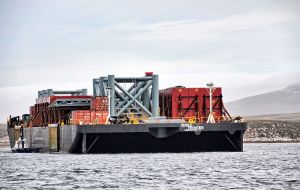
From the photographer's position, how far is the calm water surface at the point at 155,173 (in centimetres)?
6994

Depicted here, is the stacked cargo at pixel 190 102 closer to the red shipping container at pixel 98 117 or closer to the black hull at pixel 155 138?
the black hull at pixel 155 138

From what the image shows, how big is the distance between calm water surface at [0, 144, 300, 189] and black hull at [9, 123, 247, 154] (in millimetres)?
3905

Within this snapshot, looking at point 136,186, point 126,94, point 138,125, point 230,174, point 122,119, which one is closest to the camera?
point 136,186

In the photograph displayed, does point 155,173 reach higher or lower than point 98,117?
lower

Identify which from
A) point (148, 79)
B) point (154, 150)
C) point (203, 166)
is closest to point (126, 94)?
point (148, 79)

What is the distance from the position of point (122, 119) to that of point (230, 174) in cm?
3989

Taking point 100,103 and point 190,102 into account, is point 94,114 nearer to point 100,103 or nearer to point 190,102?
point 100,103

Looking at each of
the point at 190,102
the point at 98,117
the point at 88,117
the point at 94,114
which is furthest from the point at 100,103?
the point at 190,102

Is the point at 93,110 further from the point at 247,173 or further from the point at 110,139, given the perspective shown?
the point at 247,173

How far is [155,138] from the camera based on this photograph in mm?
114625

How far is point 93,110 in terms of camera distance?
12412 centimetres

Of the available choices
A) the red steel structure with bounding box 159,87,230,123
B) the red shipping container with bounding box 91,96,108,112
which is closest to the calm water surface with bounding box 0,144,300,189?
the red steel structure with bounding box 159,87,230,123

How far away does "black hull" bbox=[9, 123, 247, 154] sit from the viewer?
111m

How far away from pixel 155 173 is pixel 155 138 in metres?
33.6
